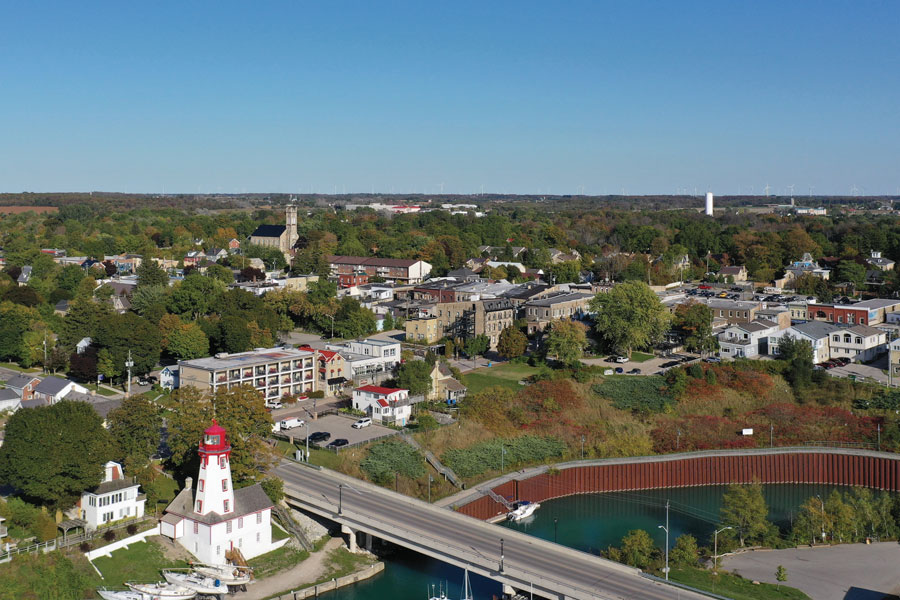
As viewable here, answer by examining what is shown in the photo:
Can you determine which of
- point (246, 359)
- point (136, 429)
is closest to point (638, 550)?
point (136, 429)

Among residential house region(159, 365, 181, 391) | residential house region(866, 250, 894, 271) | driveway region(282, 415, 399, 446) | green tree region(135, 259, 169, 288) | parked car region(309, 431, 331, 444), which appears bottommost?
driveway region(282, 415, 399, 446)

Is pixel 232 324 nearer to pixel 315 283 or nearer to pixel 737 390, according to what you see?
pixel 315 283

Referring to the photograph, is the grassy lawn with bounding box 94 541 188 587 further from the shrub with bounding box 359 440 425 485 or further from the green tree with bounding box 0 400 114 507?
the shrub with bounding box 359 440 425 485

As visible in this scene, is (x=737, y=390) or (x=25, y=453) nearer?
(x=25, y=453)

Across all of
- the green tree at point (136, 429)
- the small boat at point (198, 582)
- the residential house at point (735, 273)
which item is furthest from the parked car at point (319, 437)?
the residential house at point (735, 273)

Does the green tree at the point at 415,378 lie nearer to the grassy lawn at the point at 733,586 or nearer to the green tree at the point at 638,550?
the green tree at the point at 638,550

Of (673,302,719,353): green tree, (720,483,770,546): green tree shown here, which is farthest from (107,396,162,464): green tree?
(673,302,719,353): green tree

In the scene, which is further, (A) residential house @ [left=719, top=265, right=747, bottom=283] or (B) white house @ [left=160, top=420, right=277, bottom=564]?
(A) residential house @ [left=719, top=265, right=747, bottom=283]

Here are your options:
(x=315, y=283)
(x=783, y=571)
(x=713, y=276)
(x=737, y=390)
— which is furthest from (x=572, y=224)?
(x=783, y=571)
